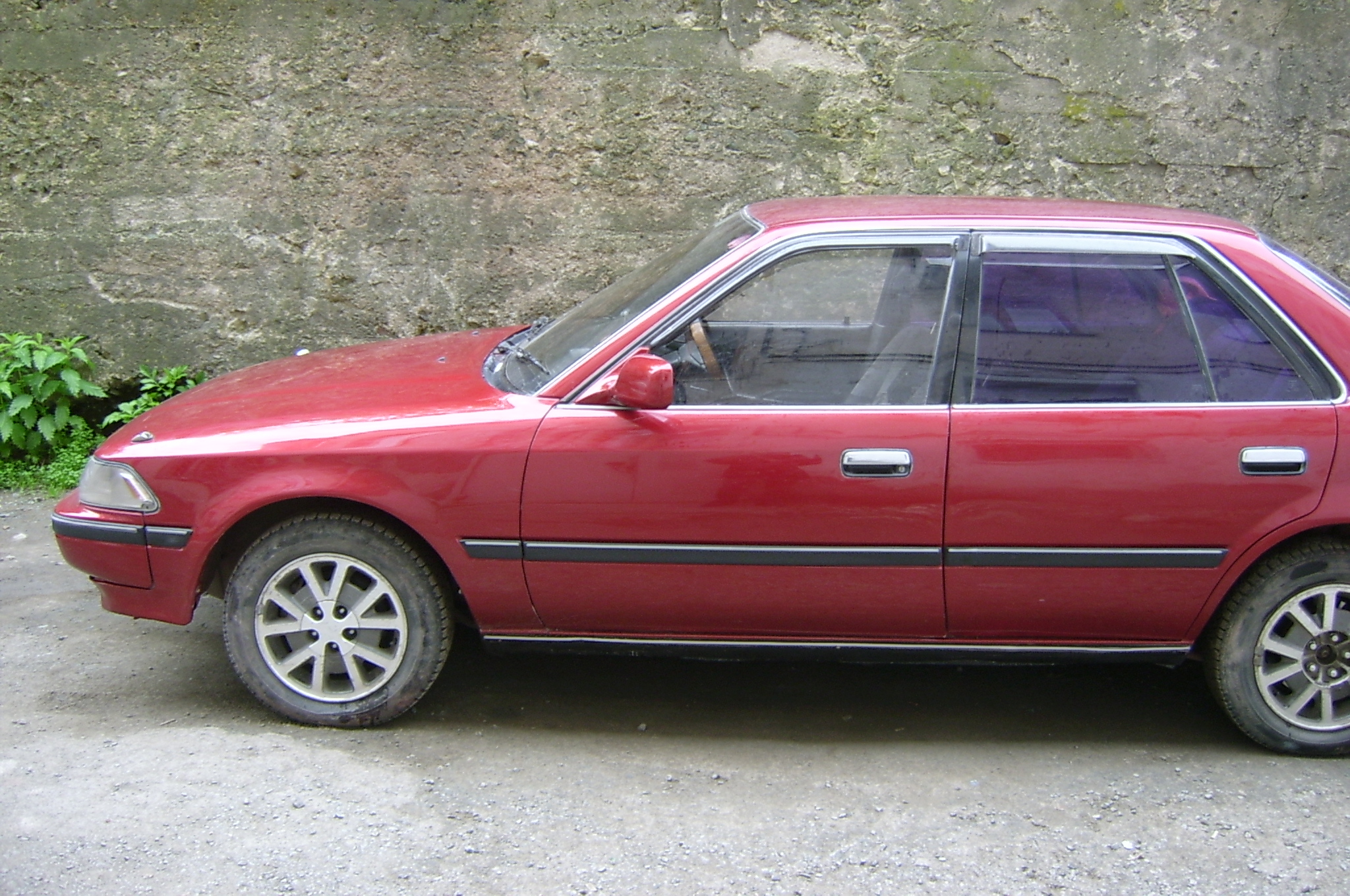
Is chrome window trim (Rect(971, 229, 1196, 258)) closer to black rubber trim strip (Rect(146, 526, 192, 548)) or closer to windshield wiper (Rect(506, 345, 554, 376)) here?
windshield wiper (Rect(506, 345, 554, 376))

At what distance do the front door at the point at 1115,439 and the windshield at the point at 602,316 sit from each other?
0.87 m

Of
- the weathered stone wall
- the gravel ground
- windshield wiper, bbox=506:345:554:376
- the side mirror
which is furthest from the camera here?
the weathered stone wall

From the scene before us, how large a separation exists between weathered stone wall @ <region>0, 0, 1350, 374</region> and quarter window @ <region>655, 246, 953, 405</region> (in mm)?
2516

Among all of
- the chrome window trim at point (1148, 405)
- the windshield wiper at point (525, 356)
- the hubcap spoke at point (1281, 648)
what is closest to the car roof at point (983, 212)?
the chrome window trim at point (1148, 405)

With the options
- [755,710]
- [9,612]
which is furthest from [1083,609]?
[9,612]

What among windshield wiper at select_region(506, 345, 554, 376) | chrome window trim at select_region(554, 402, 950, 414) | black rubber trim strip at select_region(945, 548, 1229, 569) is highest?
windshield wiper at select_region(506, 345, 554, 376)

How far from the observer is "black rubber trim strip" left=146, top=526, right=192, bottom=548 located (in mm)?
3637

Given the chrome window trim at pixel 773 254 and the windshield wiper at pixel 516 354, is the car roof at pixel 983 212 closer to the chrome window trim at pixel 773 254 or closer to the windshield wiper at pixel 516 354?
the chrome window trim at pixel 773 254

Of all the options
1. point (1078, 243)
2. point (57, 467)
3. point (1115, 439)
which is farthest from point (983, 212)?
point (57, 467)

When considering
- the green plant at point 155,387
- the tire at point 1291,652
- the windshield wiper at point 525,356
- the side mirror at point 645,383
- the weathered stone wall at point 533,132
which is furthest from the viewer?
the green plant at point 155,387

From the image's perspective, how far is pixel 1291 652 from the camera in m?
3.60

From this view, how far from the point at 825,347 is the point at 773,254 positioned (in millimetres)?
321

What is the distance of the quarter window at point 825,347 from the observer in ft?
11.6

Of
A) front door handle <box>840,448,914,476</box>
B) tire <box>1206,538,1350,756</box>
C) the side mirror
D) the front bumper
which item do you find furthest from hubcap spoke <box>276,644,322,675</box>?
tire <box>1206,538,1350,756</box>
